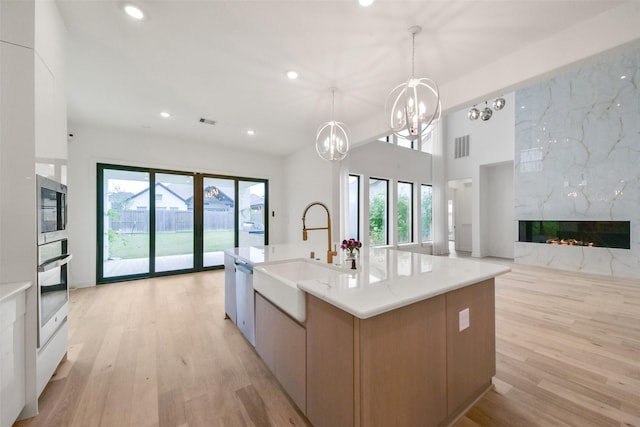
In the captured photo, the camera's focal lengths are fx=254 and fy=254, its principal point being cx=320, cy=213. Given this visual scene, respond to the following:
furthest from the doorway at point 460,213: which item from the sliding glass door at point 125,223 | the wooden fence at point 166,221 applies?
the sliding glass door at point 125,223

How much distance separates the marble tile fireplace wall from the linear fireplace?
0.30ft

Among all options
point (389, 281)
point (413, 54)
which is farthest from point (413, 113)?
point (389, 281)

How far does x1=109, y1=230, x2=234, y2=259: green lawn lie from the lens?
4.91 metres

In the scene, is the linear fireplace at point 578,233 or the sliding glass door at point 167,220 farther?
the linear fireplace at point 578,233

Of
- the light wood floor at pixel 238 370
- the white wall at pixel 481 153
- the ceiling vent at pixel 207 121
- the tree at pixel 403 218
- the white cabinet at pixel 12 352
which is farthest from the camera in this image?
the tree at pixel 403 218

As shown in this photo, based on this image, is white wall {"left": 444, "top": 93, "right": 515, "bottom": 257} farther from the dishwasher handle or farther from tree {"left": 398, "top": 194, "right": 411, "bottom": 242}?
the dishwasher handle

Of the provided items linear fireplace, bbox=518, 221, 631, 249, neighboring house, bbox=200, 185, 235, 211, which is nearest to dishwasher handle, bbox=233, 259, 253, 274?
neighboring house, bbox=200, 185, 235, 211

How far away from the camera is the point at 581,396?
1753 millimetres

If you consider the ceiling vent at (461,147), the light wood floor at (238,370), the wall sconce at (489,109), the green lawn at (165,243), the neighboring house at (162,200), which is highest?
the ceiling vent at (461,147)

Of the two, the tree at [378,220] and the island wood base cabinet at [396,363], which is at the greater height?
the tree at [378,220]

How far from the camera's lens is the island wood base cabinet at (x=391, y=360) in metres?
1.14

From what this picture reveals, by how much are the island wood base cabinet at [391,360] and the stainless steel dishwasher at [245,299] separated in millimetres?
489

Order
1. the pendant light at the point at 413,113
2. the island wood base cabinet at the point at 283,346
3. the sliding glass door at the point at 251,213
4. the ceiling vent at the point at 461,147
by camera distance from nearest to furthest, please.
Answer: the island wood base cabinet at the point at 283,346
the pendant light at the point at 413,113
the sliding glass door at the point at 251,213
the ceiling vent at the point at 461,147

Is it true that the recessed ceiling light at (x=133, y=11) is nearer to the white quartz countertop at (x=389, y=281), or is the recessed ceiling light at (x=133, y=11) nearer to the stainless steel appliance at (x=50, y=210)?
the stainless steel appliance at (x=50, y=210)
